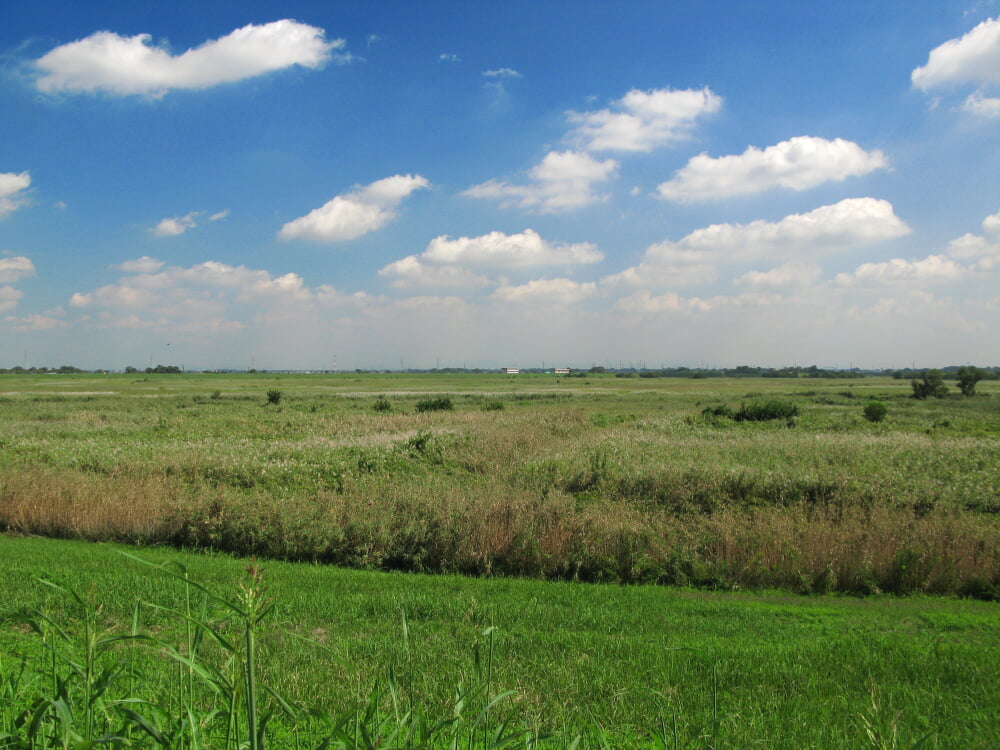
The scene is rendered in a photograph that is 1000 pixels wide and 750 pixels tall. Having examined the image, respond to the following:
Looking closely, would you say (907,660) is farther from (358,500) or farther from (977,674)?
(358,500)

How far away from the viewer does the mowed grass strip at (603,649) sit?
15.4ft

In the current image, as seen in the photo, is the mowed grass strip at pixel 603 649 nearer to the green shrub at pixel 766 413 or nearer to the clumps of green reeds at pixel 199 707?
the clumps of green reeds at pixel 199 707

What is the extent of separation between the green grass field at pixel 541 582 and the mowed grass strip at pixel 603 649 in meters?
0.05

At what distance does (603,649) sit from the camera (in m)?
6.72

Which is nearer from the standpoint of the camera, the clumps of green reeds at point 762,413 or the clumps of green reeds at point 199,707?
the clumps of green reeds at point 199,707

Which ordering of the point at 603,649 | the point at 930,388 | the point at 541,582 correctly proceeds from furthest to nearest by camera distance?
the point at 930,388 < the point at 541,582 < the point at 603,649

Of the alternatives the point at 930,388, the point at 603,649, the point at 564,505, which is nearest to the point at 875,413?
the point at 564,505

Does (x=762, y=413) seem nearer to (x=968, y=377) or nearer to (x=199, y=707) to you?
(x=199, y=707)

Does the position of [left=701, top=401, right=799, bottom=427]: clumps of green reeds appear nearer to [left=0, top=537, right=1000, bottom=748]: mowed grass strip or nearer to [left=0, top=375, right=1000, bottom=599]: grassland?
[left=0, top=375, right=1000, bottom=599]: grassland

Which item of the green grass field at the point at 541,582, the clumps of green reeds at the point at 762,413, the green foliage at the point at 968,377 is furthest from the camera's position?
the green foliage at the point at 968,377

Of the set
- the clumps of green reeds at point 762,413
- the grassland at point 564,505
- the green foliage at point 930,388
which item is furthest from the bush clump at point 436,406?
the green foliage at point 930,388

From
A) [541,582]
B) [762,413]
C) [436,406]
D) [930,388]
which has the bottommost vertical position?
[541,582]

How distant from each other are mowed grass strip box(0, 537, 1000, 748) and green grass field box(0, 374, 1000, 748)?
45 mm

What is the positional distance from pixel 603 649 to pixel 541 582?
14.8ft
